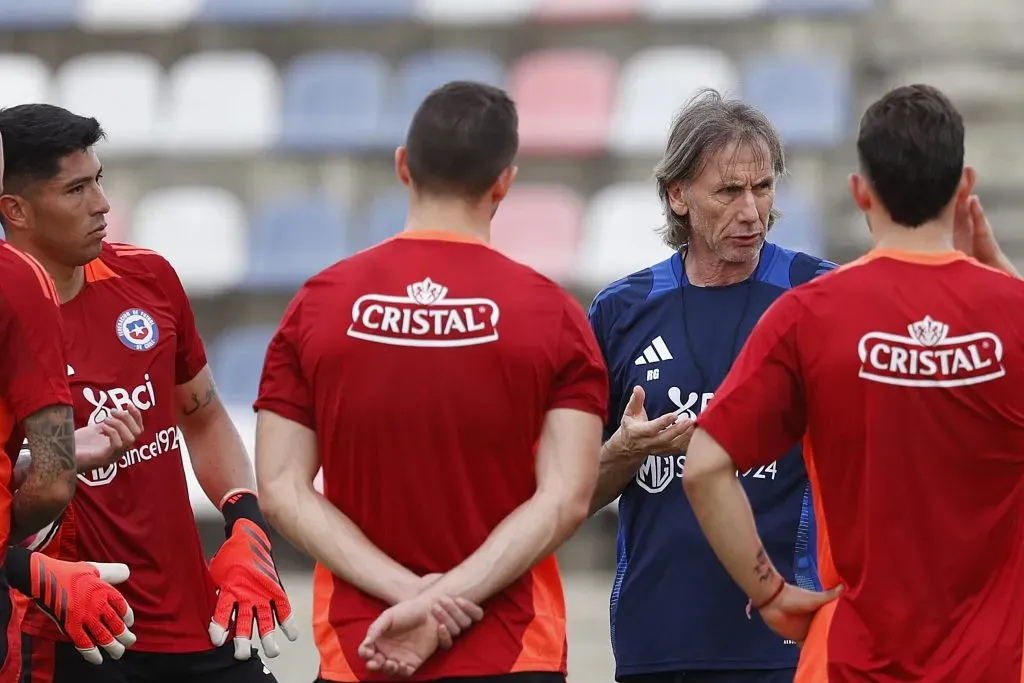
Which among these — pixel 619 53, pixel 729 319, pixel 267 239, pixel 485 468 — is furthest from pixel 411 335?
pixel 619 53

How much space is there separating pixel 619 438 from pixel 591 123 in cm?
1001

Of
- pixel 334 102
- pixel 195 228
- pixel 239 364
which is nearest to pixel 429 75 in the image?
pixel 334 102

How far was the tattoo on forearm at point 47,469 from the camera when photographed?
372 centimetres

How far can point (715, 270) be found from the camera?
4.52 meters

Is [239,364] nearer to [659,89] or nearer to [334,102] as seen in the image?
[334,102]

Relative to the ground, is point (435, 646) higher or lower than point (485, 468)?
lower

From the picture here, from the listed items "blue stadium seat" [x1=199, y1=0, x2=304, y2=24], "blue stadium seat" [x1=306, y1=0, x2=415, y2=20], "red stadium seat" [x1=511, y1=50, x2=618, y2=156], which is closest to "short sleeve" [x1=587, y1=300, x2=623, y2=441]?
"red stadium seat" [x1=511, y1=50, x2=618, y2=156]

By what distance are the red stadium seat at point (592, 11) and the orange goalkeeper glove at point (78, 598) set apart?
1075cm

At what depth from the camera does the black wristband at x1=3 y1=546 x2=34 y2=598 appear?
12.9ft

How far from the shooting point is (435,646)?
3.46m

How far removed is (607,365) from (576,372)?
0.97 m

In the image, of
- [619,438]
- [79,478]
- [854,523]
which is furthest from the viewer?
[79,478]

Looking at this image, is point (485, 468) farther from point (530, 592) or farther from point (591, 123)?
point (591, 123)

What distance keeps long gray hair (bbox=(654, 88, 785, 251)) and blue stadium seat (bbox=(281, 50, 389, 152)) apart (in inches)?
372
